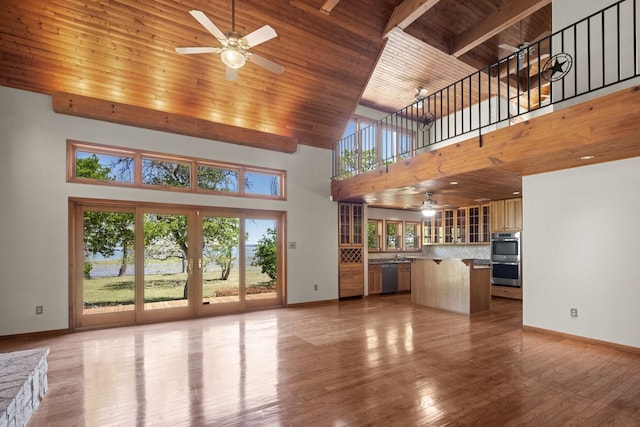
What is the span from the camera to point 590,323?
14.6 ft

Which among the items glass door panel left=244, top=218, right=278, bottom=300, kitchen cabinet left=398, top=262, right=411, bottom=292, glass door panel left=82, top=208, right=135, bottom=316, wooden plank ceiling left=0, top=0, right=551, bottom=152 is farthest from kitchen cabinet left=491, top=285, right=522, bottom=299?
glass door panel left=82, top=208, right=135, bottom=316

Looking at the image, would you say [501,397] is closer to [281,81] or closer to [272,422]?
Result: [272,422]

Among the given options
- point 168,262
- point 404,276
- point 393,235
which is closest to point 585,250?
point 404,276

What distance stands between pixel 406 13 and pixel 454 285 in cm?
526

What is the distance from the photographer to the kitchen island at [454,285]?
6352 millimetres

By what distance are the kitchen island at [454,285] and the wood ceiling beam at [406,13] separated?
4.62 metres

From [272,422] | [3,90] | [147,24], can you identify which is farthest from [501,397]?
[3,90]

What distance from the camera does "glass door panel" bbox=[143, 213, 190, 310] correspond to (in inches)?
236

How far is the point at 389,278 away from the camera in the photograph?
350 inches

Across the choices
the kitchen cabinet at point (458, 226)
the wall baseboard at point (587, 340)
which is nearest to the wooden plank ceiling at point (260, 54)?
the kitchen cabinet at point (458, 226)

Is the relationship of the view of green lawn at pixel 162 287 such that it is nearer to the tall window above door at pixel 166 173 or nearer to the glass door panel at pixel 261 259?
the glass door panel at pixel 261 259

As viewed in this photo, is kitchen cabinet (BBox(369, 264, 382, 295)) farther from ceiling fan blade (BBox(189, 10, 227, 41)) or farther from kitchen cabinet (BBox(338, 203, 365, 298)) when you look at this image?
ceiling fan blade (BBox(189, 10, 227, 41))

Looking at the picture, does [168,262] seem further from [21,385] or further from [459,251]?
[459,251]

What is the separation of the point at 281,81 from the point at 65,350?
565cm
